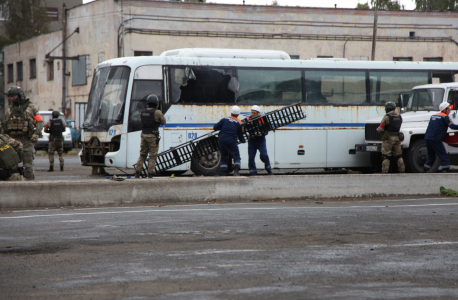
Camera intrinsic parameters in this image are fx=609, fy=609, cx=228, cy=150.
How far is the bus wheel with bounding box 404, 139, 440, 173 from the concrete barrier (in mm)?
2860

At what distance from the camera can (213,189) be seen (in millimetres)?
11461

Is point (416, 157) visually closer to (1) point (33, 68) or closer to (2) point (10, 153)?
(2) point (10, 153)

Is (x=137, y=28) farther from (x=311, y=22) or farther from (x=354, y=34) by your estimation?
(x=354, y=34)

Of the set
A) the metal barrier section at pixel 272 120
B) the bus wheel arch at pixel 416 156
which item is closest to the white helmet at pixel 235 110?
the metal barrier section at pixel 272 120

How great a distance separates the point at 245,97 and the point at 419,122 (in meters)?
4.61

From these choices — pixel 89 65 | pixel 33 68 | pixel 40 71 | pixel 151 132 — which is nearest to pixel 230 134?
pixel 151 132

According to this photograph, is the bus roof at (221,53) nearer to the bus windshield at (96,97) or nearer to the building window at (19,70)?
the bus windshield at (96,97)

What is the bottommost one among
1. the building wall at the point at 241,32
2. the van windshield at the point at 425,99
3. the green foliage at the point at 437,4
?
the van windshield at the point at 425,99

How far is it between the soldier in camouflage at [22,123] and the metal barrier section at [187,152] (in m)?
3.76

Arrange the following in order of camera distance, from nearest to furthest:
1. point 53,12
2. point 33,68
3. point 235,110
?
point 235,110, point 33,68, point 53,12

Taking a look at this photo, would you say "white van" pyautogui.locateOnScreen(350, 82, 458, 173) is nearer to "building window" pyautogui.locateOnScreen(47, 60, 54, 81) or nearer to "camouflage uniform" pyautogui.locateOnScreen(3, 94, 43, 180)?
"camouflage uniform" pyautogui.locateOnScreen(3, 94, 43, 180)

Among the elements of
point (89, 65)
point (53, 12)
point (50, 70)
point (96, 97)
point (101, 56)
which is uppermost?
point (53, 12)

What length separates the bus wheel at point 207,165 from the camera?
15.9m

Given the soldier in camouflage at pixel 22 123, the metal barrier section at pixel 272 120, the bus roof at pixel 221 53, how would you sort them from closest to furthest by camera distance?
the soldier in camouflage at pixel 22 123 → the metal barrier section at pixel 272 120 → the bus roof at pixel 221 53
